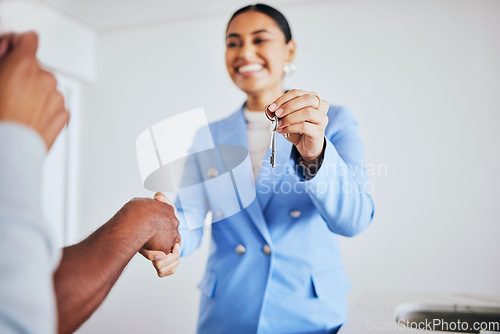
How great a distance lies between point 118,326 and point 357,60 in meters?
1.08

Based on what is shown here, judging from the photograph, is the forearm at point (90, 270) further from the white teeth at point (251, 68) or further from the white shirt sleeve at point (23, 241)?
the white teeth at point (251, 68)

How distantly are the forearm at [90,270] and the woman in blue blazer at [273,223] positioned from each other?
0.19m

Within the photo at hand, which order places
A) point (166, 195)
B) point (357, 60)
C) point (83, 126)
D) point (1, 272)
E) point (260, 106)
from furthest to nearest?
point (357, 60) → point (83, 126) → point (260, 106) → point (166, 195) → point (1, 272)

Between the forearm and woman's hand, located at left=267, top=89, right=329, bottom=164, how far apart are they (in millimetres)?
194

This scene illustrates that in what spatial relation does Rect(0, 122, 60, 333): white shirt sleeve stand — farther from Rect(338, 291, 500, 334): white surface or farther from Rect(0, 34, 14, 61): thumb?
Rect(338, 291, 500, 334): white surface

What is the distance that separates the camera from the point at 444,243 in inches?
48.2

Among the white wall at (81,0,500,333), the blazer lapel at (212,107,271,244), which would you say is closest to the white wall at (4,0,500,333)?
the white wall at (81,0,500,333)

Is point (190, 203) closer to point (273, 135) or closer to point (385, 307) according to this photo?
point (273, 135)

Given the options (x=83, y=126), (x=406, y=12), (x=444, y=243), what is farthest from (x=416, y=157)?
(x=83, y=126)

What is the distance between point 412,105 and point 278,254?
877mm

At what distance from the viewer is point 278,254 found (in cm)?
57

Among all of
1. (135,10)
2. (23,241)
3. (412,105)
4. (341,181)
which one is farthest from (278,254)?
(412,105)

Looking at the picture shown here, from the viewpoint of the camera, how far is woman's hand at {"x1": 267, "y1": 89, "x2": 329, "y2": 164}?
17.0 inches

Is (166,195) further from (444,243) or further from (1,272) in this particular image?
(444,243)
